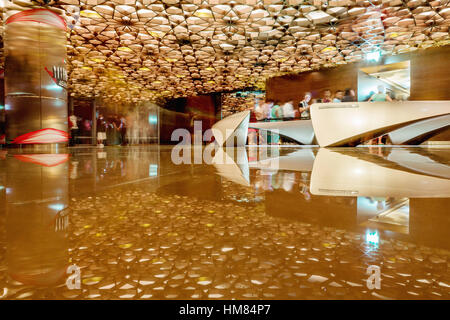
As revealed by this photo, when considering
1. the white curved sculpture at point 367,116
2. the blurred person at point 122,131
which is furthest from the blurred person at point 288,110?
the blurred person at point 122,131

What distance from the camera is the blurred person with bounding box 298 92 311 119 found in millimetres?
12312

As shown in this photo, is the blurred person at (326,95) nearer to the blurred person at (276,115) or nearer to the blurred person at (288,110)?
the blurred person at (288,110)

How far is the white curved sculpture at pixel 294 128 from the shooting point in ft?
25.7

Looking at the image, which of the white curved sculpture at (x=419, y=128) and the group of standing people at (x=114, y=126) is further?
the group of standing people at (x=114, y=126)

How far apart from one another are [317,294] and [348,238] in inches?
8.9

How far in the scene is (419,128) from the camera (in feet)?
17.9

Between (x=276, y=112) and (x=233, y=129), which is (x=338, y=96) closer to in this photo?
(x=276, y=112)

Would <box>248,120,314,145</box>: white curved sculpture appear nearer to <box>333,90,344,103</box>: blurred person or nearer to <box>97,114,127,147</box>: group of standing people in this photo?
<box>333,90,344,103</box>: blurred person

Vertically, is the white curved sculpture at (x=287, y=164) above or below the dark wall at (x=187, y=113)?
below

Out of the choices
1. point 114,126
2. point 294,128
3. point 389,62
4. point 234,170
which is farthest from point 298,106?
point 114,126

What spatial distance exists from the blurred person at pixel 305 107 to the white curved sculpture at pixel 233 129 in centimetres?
597
